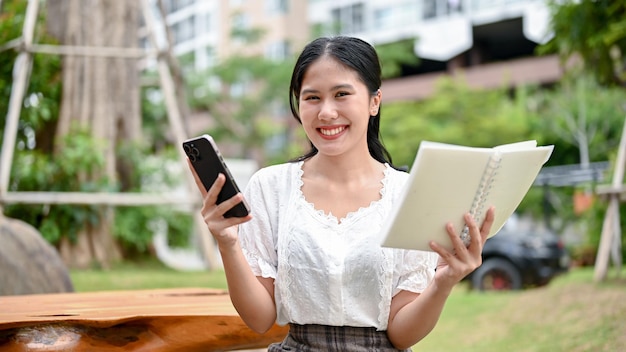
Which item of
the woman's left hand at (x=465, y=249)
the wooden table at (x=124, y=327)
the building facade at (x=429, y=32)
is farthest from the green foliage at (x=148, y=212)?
the building facade at (x=429, y=32)

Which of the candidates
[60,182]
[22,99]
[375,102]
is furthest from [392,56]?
[375,102]

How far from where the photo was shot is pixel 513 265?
984 cm

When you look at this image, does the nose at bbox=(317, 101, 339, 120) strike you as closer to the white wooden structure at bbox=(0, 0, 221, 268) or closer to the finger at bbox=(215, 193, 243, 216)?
the finger at bbox=(215, 193, 243, 216)

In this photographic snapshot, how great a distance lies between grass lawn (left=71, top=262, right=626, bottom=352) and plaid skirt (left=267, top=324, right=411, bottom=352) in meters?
2.26

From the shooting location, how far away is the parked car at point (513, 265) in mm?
9734

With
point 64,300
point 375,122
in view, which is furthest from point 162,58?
point 375,122

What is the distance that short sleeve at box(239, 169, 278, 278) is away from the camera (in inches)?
69.4

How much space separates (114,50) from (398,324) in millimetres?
5313

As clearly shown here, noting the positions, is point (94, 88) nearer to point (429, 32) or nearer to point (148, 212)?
point (148, 212)

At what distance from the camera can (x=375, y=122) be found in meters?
1.92

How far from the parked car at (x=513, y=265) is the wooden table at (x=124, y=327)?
7.77 meters

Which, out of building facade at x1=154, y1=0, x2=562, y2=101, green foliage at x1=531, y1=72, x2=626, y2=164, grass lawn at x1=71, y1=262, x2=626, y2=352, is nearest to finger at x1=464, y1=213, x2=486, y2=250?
grass lawn at x1=71, y1=262, x2=626, y2=352

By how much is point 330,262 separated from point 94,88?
19.0 feet

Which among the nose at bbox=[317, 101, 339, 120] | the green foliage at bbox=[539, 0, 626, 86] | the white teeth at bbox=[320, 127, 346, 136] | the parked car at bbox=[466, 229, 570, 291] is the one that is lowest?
the parked car at bbox=[466, 229, 570, 291]
